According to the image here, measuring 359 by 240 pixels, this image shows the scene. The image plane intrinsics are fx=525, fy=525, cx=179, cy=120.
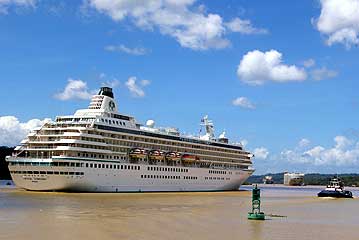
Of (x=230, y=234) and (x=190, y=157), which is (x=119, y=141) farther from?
(x=230, y=234)

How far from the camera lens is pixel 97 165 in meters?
89.4

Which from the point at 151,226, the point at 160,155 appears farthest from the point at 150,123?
the point at 151,226

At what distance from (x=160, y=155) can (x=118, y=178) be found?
15.5 m

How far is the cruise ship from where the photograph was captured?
282 feet

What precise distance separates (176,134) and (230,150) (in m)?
22.5

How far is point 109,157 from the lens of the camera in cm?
9431

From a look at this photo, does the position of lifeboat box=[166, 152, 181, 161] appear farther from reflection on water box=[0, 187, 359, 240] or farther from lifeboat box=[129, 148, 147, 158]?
reflection on water box=[0, 187, 359, 240]

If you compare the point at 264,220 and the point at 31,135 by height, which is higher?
the point at 31,135

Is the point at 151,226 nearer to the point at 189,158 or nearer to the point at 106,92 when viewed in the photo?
the point at 106,92

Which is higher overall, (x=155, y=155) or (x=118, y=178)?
(x=155, y=155)

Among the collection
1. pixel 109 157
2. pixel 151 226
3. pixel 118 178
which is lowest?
pixel 151 226

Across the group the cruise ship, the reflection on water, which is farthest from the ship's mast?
the reflection on water

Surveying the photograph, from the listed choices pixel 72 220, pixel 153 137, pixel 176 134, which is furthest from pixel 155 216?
pixel 176 134

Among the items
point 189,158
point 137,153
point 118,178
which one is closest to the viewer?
point 118,178
